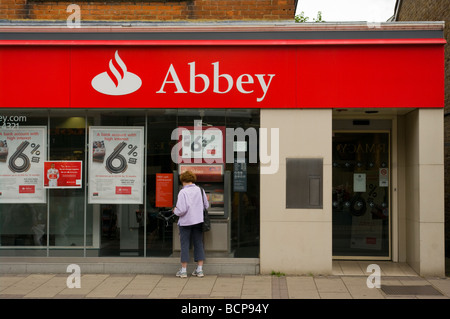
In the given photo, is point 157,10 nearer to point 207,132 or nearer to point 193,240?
point 207,132

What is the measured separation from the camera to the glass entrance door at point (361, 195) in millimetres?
9898

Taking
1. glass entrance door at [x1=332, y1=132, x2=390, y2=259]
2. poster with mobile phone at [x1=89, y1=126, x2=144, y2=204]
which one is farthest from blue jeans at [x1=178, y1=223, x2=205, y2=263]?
glass entrance door at [x1=332, y1=132, x2=390, y2=259]

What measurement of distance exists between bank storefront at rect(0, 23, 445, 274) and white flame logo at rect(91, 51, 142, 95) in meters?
0.03

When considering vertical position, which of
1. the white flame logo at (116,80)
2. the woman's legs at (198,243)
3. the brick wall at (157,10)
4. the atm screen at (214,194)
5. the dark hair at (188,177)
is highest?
the brick wall at (157,10)

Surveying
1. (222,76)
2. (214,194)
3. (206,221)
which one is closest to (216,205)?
(214,194)

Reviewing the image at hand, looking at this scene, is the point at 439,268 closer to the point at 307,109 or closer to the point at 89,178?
the point at 307,109

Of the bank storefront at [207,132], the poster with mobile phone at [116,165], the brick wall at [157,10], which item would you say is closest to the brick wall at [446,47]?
the bank storefront at [207,132]

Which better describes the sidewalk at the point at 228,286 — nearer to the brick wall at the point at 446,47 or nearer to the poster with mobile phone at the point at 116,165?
the poster with mobile phone at the point at 116,165

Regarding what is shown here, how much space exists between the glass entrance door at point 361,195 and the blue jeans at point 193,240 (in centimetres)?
304

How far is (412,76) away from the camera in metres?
8.63

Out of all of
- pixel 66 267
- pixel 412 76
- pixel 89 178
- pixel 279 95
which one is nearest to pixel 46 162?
pixel 89 178

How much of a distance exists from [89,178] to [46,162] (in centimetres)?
85

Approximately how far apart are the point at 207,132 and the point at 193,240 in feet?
6.39

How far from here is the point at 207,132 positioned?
9008 millimetres
